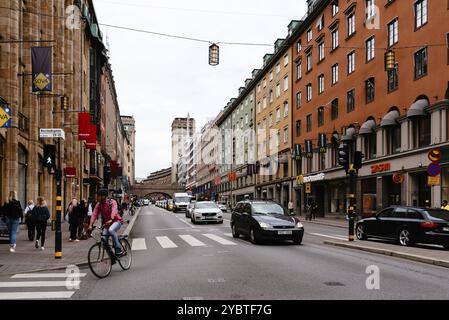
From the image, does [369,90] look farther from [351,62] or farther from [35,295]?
[35,295]

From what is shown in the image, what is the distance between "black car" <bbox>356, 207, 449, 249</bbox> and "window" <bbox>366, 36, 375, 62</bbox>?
19.2m

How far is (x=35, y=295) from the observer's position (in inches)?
328

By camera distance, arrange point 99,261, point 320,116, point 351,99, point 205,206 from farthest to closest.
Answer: point 320,116 → point 351,99 → point 205,206 → point 99,261

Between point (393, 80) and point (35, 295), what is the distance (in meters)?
28.0

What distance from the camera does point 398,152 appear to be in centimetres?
3084

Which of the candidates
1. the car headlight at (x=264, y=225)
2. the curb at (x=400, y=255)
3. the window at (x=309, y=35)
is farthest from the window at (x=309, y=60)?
the car headlight at (x=264, y=225)

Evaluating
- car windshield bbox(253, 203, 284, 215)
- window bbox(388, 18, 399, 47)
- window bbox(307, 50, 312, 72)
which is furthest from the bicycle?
window bbox(307, 50, 312, 72)

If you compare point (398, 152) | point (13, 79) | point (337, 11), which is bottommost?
point (398, 152)

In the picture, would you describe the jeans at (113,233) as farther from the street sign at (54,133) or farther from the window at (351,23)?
the window at (351,23)

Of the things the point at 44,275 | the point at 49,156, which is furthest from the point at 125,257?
the point at 49,156

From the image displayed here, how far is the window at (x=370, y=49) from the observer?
34625 mm
